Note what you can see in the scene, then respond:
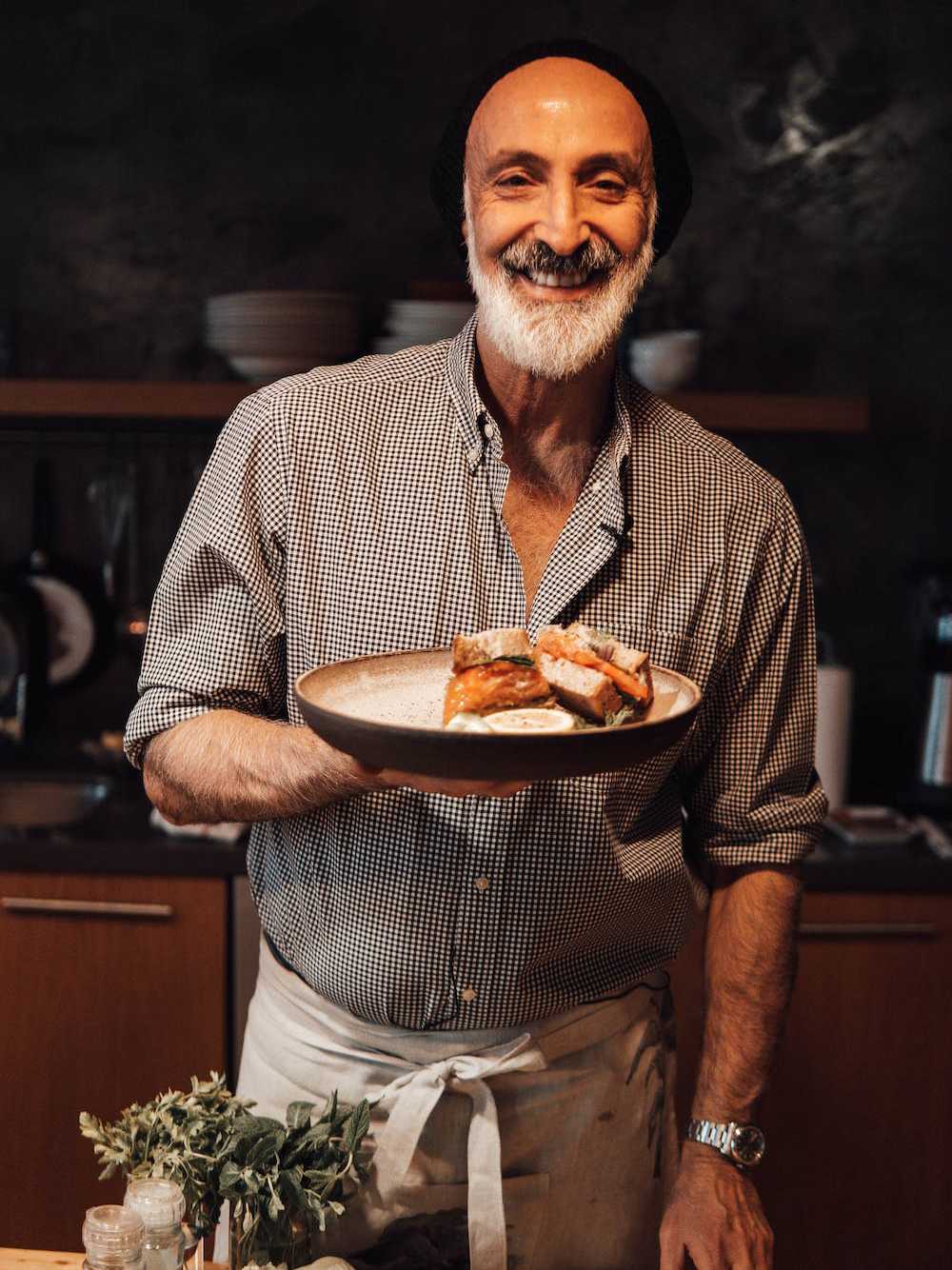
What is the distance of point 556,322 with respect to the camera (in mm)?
1235

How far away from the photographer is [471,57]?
2664mm

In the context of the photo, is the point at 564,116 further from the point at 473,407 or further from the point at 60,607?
the point at 60,607

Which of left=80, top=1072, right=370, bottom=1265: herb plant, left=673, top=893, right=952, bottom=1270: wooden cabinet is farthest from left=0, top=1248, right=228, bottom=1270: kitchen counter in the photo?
left=673, top=893, right=952, bottom=1270: wooden cabinet

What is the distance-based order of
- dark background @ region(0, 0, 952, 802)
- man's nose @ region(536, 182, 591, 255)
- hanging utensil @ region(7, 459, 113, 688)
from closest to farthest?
man's nose @ region(536, 182, 591, 255) < dark background @ region(0, 0, 952, 802) < hanging utensil @ region(7, 459, 113, 688)

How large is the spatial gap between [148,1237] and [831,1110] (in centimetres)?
168

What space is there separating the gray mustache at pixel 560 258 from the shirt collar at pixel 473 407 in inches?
4.3

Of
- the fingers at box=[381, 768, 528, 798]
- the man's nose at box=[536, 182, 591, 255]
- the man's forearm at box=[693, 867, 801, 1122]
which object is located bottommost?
the man's forearm at box=[693, 867, 801, 1122]

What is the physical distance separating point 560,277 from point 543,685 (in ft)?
1.50

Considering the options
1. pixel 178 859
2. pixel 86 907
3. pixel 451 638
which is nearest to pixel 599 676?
pixel 451 638

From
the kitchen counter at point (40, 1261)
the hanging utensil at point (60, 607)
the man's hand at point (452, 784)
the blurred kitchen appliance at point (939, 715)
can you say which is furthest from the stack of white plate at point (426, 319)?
the kitchen counter at point (40, 1261)

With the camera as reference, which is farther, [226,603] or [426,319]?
[426,319]

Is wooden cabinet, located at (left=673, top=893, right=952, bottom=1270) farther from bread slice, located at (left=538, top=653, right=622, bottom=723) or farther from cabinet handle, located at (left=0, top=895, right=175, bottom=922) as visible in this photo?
bread slice, located at (left=538, top=653, right=622, bottom=723)

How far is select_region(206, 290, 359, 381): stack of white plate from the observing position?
2.42 m

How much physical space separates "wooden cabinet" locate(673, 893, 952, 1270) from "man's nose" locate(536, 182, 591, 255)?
1385mm
